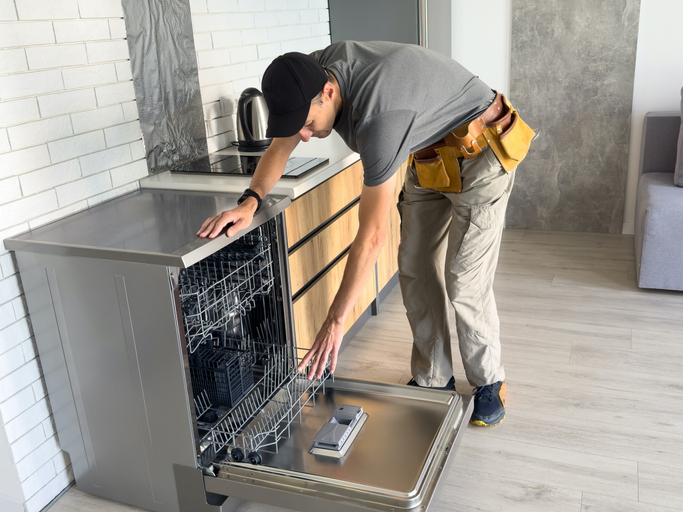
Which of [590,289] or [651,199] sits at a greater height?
[651,199]

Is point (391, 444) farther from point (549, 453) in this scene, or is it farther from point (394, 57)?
point (394, 57)

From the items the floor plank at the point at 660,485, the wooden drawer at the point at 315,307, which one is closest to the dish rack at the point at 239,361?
the wooden drawer at the point at 315,307

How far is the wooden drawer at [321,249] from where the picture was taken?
6.94 feet

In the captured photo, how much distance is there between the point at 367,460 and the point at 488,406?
666 millimetres

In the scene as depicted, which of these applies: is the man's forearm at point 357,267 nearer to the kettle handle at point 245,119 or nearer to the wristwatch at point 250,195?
the wristwatch at point 250,195

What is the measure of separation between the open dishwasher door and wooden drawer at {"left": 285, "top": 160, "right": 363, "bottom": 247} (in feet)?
1.69

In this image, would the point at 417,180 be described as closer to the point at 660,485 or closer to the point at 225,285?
the point at 225,285

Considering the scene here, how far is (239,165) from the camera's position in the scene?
2348 millimetres

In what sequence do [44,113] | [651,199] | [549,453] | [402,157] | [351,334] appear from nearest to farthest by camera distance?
[402,157]
[44,113]
[549,453]
[351,334]
[651,199]

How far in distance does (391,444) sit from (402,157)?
75 centimetres

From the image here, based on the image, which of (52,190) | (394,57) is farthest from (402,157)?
(52,190)

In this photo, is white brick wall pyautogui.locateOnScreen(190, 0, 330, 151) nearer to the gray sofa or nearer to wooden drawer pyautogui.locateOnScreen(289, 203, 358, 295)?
wooden drawer pyautogui.locateOnScreen(289, 203, 358, 295)

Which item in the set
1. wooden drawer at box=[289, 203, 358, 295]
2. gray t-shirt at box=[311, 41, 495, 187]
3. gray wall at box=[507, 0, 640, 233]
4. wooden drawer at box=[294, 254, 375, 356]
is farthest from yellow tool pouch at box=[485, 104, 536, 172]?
gray wall at box=[507, 0, 640, 233]

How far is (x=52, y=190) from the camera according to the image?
1.87 metres
